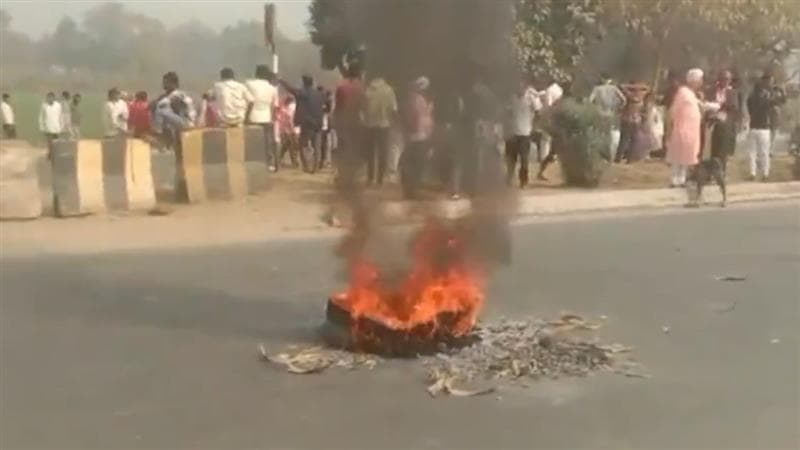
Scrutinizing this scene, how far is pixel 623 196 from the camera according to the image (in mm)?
15477

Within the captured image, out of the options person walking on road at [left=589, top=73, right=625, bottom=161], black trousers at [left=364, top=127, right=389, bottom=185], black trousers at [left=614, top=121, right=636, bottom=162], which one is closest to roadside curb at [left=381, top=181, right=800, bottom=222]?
person walking on road at [left=589, top=73, right=625, bottom=161]

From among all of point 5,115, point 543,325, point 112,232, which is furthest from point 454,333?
point 5,115

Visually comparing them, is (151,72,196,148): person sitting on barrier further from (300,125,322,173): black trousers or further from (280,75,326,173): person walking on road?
(300,125,322,173): black trousers

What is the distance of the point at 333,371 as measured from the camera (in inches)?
266

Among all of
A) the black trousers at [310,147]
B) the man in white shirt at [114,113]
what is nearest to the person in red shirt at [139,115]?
the man in white shirt at [114,113]

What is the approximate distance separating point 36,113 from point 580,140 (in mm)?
9738

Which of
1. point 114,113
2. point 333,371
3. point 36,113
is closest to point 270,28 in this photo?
point 114,113

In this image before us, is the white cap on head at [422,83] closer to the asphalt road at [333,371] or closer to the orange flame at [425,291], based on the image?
the orange flame at [425,291]

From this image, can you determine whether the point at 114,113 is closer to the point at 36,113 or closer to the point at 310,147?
the point at 310,147

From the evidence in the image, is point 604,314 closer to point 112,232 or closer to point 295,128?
point 112,232

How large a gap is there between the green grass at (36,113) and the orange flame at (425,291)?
8.45 metres

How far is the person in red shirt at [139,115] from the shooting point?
16.0 metres

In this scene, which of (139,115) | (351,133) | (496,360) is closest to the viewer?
(496,360)

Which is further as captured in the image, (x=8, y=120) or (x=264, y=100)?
(x=8, y=120)
